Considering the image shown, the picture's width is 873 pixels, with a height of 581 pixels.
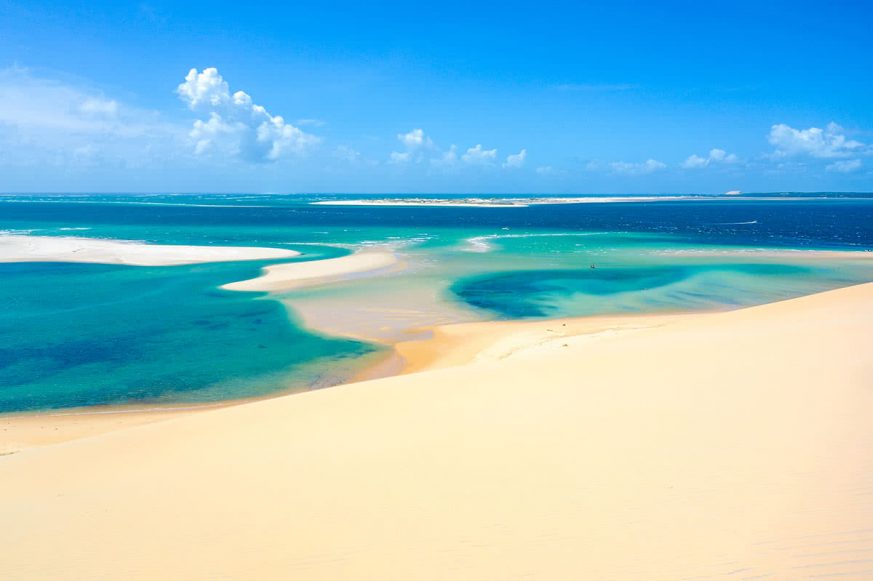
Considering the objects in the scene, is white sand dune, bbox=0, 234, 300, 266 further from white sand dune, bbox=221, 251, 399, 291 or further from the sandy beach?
the sandy beach

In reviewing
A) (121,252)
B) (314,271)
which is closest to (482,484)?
(314,271)

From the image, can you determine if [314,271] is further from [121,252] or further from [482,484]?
[482,484]

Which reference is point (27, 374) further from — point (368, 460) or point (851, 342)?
point (851, 342)

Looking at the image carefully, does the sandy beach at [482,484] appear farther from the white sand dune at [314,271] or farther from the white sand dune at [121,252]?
the white sand dune at [121,252]

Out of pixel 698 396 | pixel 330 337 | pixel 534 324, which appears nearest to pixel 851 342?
pixel 698 396

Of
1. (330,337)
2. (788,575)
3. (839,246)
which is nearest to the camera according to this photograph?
(788,575)

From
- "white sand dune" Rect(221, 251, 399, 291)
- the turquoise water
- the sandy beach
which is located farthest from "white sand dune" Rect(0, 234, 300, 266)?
the sandy beach
